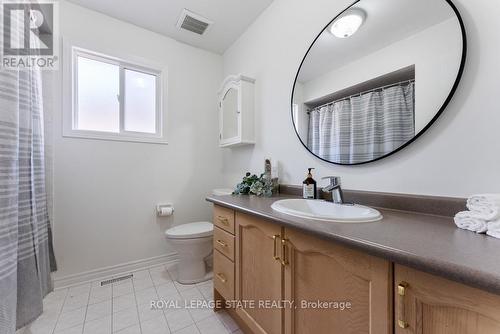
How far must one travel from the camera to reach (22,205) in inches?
42.8

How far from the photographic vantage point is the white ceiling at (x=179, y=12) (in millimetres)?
1767

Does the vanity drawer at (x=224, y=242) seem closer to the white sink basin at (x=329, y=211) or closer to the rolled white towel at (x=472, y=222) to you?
the white sink basin at (x=329, y=211)

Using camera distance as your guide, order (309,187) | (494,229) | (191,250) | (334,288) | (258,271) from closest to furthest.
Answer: (494,229)
(334,288)
(258,271)
(309,187)
(191,250)

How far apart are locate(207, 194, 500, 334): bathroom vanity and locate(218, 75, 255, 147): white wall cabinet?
0.91 m

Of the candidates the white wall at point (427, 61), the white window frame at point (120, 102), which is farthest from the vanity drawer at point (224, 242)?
the white window frame at point (120, 102)

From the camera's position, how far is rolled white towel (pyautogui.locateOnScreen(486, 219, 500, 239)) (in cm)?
59

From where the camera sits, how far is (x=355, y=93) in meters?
1.18

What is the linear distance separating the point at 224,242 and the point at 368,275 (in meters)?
0.90

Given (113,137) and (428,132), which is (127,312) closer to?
(113,137)

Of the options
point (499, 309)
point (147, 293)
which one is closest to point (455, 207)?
point (499, 309)

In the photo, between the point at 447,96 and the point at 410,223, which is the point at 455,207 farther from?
the point at 447,96

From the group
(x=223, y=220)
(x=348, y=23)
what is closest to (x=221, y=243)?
(x=223, y=220)

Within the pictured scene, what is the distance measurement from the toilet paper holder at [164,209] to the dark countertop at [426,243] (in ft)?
Result: 5.02

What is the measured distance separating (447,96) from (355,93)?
41 cm
